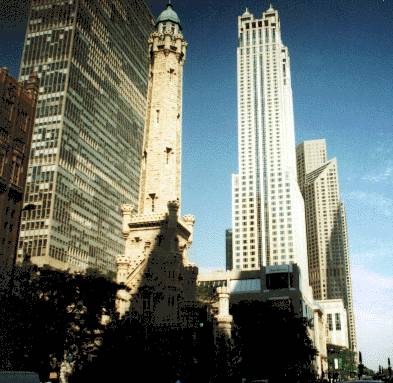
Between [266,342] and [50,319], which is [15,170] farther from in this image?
[50,319]

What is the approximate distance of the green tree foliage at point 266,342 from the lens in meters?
67.1

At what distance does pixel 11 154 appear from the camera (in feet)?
317

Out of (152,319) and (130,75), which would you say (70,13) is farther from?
(152,319)

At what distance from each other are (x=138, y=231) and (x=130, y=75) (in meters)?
133

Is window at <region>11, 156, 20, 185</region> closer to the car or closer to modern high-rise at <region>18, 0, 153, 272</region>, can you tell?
modern high-rise at <region>18, 0, 153, 272</region>

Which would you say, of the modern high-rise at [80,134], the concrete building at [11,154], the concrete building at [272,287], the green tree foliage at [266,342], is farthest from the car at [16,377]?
the concrete building at [272,287]

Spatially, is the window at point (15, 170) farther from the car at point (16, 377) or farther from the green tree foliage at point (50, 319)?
the car at point (16, 377)

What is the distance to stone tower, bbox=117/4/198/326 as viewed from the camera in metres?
62.1

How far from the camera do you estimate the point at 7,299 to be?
134 ft

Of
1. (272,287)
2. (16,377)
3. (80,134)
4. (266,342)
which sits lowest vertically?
(16,377)

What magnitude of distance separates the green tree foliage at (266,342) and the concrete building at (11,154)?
45.5 metres

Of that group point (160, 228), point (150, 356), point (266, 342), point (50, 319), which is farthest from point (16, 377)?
point (266, 342)

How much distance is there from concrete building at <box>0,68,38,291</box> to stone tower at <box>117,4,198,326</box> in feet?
116

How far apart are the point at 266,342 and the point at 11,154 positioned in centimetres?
5926
